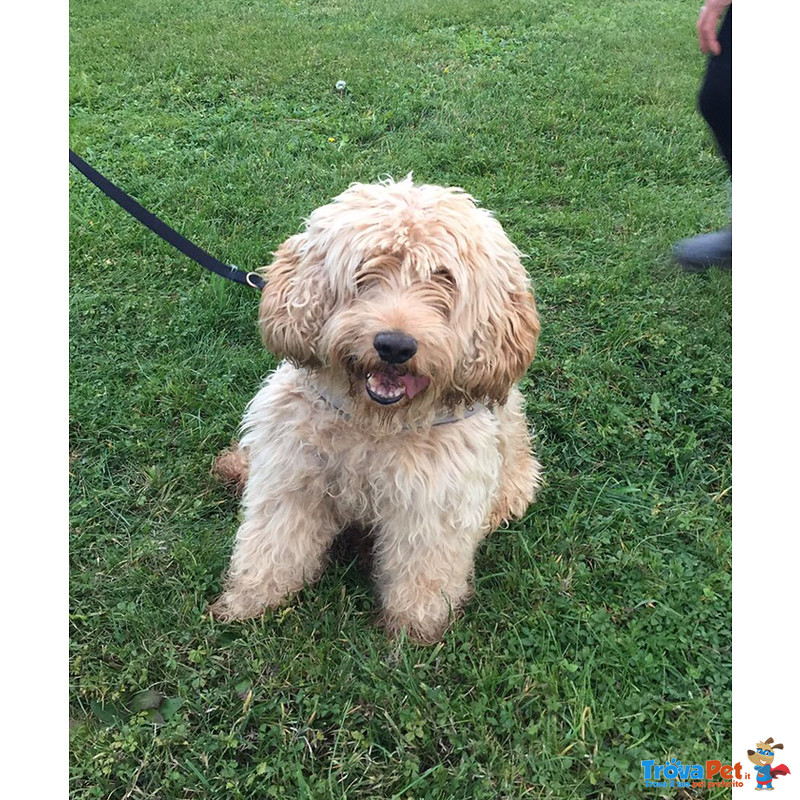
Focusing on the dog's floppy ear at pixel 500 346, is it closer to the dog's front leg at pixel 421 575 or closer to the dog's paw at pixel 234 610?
the dog's front leg at pixel 421 575

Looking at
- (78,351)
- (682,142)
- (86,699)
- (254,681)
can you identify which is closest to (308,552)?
(254,681)

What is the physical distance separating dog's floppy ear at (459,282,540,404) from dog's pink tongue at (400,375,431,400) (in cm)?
16

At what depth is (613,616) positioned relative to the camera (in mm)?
2781

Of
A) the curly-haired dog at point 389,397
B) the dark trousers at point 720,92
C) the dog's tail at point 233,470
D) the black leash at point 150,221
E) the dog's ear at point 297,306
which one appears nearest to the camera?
the curly-haired dog at point 389,397

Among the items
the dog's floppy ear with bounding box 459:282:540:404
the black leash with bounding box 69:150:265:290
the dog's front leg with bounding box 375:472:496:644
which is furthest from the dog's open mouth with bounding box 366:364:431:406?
the black leash with bounding box 69:150:265:290

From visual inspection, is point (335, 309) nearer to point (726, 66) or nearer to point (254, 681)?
point (254, 681)

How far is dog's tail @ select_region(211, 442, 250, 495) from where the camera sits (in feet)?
10.4

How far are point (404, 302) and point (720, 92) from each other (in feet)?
8.37

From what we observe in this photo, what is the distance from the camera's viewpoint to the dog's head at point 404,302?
2.09 metres

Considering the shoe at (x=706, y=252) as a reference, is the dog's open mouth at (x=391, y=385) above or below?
above

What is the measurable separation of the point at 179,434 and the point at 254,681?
1440 millimetres

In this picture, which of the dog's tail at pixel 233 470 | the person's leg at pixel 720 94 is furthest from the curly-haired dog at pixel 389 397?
the person's leg at pixel 720 94

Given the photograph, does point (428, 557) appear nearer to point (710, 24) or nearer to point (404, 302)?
point (404, 302)
